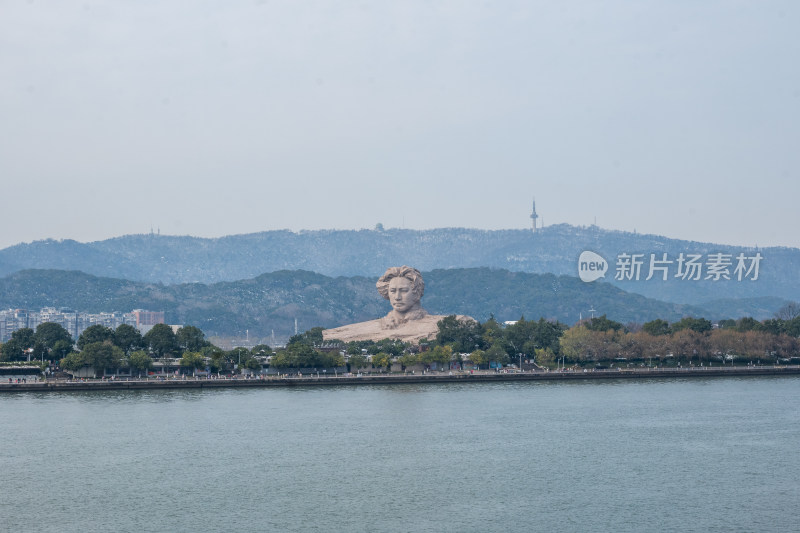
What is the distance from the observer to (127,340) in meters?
101

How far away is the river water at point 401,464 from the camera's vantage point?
130 ft

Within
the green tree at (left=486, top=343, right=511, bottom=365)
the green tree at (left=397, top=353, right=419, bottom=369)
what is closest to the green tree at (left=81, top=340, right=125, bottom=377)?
the green tree at (left=397, top=353, right=419, bottom=369)

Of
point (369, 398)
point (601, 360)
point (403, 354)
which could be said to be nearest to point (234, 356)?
point (403, 354)

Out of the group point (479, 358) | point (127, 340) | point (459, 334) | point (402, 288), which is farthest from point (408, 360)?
point (127, 340)

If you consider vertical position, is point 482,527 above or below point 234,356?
below

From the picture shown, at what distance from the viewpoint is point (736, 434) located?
5734 centimetres

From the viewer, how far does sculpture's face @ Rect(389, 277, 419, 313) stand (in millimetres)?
110562

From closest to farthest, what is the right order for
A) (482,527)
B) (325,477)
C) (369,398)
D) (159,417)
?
1. (482,527)
2. (325,477)
3. (159,417)
4. (369,398)

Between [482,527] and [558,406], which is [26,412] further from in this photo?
[482,527]

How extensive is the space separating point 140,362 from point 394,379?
20605 mm

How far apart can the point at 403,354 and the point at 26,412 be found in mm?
43219

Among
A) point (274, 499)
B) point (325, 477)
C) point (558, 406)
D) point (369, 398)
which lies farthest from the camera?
point (369, 398)

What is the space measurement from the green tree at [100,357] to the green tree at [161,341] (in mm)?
8662

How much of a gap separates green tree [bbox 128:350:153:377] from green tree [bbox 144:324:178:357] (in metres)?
7.13
